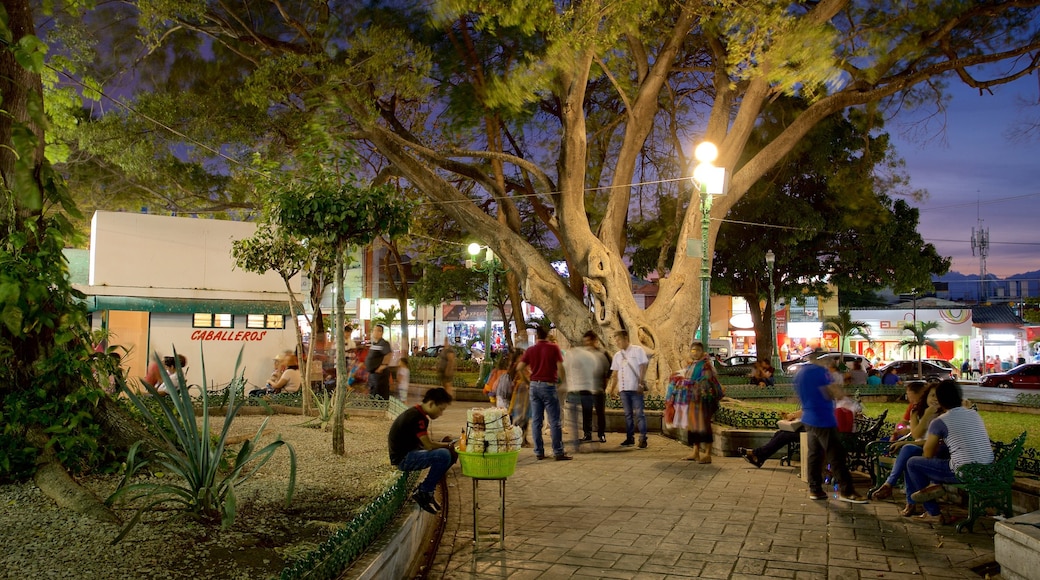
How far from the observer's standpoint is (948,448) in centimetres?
652

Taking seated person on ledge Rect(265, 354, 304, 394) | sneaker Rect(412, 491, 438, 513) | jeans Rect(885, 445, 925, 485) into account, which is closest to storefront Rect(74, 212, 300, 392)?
seated person on ledge Rect(265, 354, 304, 394)

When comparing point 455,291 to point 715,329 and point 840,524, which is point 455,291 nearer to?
point 715,329

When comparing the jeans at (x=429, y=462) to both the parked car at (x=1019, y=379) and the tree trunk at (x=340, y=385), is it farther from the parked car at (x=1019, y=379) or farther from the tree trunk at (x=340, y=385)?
the parked car at (x=1019, y=379)

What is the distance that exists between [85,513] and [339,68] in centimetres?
1253

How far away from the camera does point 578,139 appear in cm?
1590

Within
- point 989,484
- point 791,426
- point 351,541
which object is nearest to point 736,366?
point 791,426

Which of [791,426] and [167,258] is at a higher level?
[167,258]

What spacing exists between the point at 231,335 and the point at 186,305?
4.03 ft

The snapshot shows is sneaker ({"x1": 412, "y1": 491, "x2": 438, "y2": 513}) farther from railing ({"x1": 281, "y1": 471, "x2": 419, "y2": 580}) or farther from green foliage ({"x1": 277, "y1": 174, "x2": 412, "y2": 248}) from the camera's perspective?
green foliage ({"x1": 277, "y1": 174, "x2": 412, "y2": 248})

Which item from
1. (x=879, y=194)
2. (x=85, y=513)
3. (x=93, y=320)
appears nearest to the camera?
(x=85, y=513)

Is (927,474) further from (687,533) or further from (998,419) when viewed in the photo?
(998,419)

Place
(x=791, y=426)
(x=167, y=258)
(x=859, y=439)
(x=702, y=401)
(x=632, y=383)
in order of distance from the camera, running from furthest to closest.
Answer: (x=167, y=258) < (x=632, y=383) < (x=702, y=401) < (x=791, y=426) < (x=859, y=439)

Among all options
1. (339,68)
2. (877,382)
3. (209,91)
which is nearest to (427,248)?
(209,91)

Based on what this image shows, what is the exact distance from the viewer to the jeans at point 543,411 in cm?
987
